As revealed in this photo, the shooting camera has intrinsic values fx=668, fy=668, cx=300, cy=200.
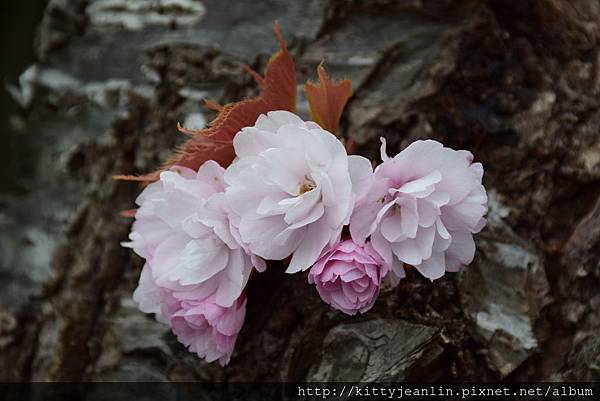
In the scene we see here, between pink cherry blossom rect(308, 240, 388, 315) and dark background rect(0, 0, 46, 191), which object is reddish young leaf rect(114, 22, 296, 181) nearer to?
pink cherry blossom rect(308, 240, 388, 315)

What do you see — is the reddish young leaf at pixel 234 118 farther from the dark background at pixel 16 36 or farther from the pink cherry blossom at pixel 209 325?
the dark background at pixel 16 36

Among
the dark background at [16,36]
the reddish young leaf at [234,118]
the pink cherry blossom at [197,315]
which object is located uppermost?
the reddish young leaf at [234,118]

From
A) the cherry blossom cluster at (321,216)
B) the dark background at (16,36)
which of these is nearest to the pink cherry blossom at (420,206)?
the cherry blossom cluster at (321,216)

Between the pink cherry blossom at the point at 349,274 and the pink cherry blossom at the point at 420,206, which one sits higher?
the pink cherry blossom at the point at 420,206

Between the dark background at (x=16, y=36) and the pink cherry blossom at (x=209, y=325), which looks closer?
the pink cherry blossom at (x=209, y=325)

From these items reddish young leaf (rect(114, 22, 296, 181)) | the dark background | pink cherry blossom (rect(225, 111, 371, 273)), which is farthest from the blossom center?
the dark background

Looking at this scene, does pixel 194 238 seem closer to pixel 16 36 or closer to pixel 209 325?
pixel 209 325

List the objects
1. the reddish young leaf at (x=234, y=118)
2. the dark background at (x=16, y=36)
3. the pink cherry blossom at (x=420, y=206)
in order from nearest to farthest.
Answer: the pink cherry blossom at (x=420, y=206)
the reddish young leaf at (x=234, y=118)
the dark background at (x=16, y=36)
